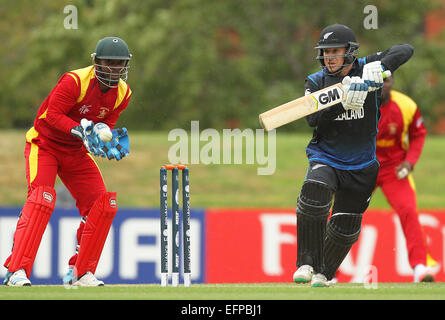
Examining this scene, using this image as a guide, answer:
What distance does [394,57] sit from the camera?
22.1 feet

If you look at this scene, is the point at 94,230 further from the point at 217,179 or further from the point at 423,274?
the point at 217,179

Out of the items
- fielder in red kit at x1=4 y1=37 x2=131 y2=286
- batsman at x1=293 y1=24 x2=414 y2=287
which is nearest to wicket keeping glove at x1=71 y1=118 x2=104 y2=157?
fielder in red kit at x1=4 y1=37 x2=131 y2=286

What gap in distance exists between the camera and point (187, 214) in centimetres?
663

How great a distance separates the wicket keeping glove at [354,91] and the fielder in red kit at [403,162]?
265 centimetres

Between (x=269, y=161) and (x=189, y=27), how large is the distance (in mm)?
6880

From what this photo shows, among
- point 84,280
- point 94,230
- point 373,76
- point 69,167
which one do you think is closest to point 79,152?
point 69,167

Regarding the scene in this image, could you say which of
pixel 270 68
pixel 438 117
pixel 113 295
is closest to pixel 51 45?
pixel 270 68

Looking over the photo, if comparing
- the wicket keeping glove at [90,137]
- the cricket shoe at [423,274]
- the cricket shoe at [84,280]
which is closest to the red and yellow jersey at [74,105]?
the wicket keeping glove at [90,137]

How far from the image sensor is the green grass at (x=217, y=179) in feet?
45.6

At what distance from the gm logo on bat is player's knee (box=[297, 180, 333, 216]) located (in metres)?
0.54

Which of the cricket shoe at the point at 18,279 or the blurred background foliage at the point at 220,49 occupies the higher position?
the blurred background foliage at the point at 220,49

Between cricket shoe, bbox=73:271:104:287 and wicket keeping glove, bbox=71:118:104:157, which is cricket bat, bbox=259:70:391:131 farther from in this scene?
cricket shoe, bbox=73:271:104:287

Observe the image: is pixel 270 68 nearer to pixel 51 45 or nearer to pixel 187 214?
pixel 51 45

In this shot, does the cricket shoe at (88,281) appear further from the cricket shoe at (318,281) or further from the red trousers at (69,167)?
the cricket shoe at (318,281)
